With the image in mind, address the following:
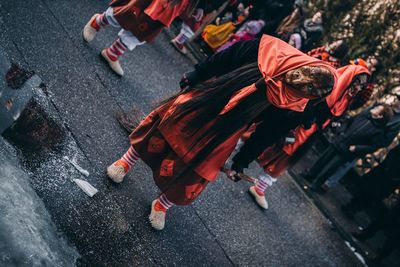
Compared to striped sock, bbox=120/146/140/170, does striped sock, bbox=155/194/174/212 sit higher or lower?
lower

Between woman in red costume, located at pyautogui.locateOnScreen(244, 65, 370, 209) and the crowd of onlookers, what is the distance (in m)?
0.41

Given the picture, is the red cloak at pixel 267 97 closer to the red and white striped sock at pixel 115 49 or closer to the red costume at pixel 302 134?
the red costume at pixel 302 134

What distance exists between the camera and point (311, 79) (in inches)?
107

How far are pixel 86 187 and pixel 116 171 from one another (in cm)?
32

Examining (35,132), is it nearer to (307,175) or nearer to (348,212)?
(307,175)

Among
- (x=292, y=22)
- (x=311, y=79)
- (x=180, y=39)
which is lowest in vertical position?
(x=180, y=39)

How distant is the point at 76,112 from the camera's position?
4.07 m

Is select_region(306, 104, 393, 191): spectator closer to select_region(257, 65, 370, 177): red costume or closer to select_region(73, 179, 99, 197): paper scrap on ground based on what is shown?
select_region(257, 65, 370, 177): red costume

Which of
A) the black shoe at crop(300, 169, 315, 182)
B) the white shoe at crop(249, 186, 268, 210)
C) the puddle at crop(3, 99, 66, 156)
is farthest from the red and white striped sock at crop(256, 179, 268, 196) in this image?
the puddle at crop(3, 99, 66, 156)

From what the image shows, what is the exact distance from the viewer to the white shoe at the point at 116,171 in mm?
3612

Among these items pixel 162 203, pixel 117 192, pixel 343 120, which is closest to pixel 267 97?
pixel 162 203

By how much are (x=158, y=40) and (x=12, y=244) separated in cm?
508

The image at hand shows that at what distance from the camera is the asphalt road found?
10.6 feet

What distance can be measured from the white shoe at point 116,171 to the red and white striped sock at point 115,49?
1.80 metres
